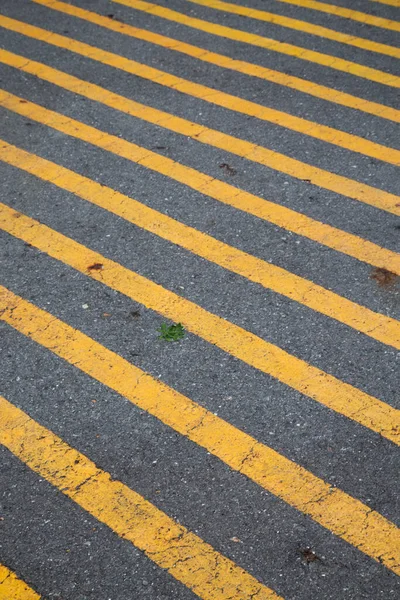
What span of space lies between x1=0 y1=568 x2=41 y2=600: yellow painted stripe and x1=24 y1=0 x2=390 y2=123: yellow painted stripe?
462cm

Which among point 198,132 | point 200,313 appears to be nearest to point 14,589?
point 200,313

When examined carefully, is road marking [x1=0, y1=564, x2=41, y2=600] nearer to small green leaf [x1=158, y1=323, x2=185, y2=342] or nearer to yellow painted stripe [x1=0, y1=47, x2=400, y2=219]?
small green leaf [x1=158, y1=323, x2=185, y2=342]

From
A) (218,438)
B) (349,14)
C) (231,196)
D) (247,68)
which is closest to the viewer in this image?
(218,438)

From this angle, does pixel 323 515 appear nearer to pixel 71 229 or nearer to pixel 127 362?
pixel 127 362

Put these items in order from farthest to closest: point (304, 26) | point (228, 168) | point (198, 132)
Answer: point (304, 26) < point (198, 132) < point (228, 168)

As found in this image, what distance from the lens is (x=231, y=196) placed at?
5.80 m

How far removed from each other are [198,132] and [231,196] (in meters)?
0.92

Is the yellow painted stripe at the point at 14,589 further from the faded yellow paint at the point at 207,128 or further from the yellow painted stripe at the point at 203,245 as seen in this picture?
the faded yellow paint at the point at 207,128

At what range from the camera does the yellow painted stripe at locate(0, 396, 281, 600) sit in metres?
3.58

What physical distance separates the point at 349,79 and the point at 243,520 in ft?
14.8

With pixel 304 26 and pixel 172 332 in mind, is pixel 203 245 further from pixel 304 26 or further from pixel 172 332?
pixel 304 26

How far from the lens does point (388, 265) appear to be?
5.18 metres

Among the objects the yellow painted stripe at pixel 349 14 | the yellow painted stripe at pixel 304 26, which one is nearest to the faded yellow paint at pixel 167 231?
the yellow painted stripe at pixel 304 26

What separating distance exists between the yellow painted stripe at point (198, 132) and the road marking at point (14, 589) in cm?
344
